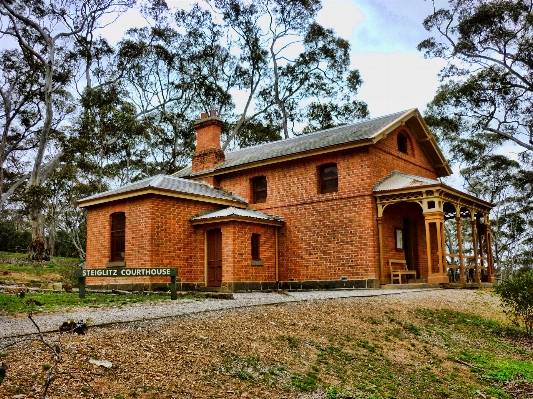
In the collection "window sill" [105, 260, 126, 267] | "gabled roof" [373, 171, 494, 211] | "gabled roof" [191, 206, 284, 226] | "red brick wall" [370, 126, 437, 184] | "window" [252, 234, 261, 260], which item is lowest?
"window sill" [105, 260, 126, 267]

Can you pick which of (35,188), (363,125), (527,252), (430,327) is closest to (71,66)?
(35,188)

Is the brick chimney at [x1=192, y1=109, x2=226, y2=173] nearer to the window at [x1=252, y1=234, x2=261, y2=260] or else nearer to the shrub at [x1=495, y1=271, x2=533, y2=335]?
the window at [x1=252, y1=234, x2=261, y2=260]

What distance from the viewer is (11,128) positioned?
108 feet

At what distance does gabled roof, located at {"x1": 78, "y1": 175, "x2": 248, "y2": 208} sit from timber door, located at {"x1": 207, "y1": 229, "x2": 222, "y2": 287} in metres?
1.51

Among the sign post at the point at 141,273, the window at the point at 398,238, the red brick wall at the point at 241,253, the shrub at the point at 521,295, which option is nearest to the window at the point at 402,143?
the window at the point at 398,238

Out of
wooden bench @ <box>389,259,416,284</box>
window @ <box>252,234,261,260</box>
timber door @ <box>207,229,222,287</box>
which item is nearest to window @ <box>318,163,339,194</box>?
window @ <box>252,234,261,260</box>

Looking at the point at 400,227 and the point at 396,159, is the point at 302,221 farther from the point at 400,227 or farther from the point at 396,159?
the point at 396,159

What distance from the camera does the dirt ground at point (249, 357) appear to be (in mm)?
5109

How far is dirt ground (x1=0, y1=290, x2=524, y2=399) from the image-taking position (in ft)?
16.8

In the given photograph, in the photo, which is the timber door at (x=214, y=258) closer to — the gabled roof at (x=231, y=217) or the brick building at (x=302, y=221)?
the brick building at (x=302, y=221)

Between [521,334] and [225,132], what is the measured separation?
98.9ft

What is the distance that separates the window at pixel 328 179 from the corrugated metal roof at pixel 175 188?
11.5 ft

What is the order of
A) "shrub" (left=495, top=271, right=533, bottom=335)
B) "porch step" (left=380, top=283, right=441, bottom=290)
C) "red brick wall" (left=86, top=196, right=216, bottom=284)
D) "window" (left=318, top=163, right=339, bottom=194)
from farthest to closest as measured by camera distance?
1. "window" (left=318, top=163, right=339, bottom=194)
2. "red brick wall" (left=86, top=196, right=216, bottom=284)
3. "porch step" (left=380, top=283, right=441, bottom=290)
4. "shrub" (left=495, top=271, right=533, bottom=335)

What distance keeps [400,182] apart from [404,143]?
13.2ft
